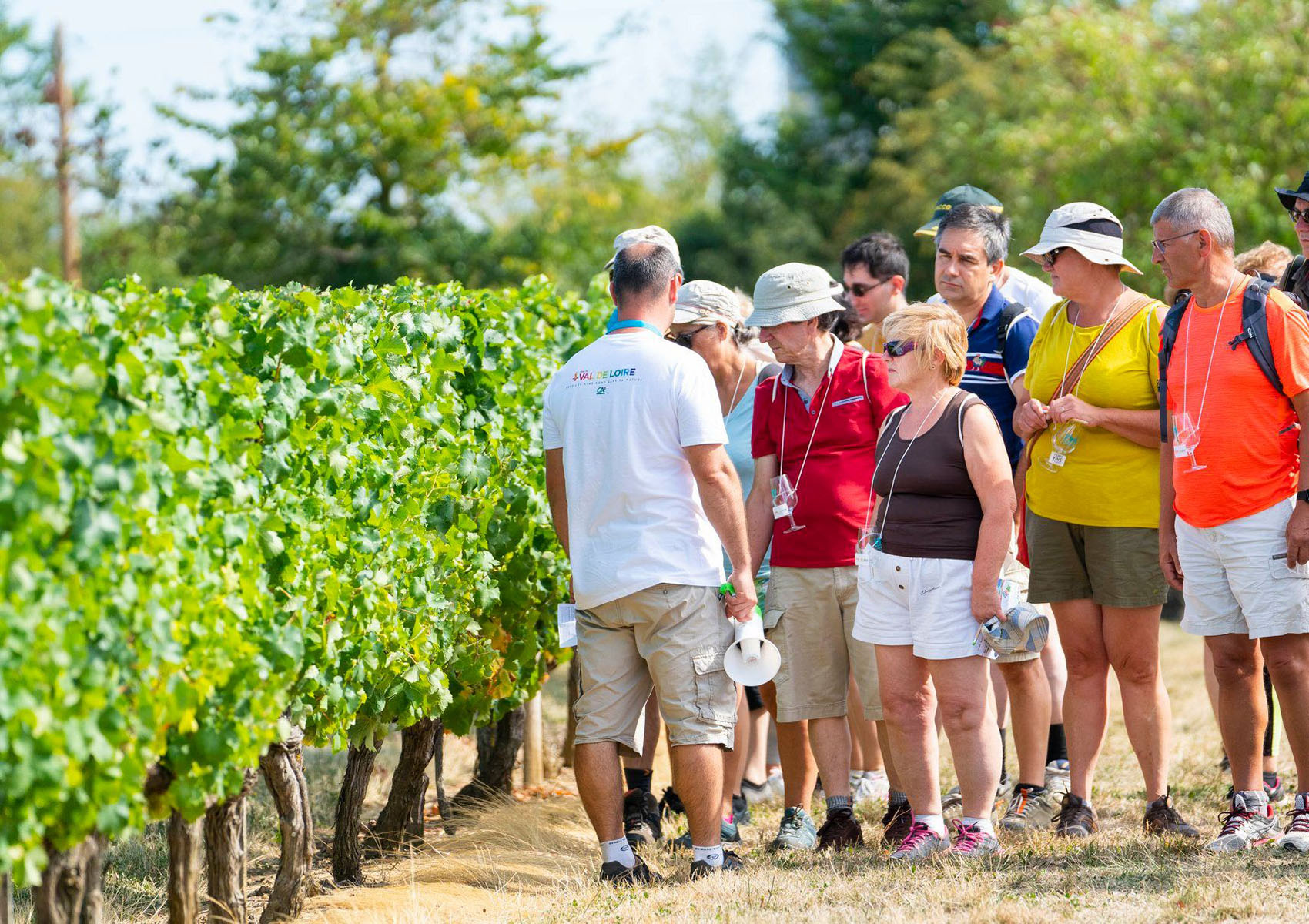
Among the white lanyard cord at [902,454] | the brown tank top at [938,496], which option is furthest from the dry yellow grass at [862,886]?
the white lanyard cord at [902,454]

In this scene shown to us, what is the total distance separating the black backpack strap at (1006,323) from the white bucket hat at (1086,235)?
561mm

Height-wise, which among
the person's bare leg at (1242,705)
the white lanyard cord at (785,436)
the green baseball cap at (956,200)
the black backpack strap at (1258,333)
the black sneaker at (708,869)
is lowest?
the black sneaker at (708,869)

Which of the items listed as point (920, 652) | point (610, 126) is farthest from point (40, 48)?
point (920, 652)

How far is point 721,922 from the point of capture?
4.36 m

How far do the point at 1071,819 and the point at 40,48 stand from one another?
114ft

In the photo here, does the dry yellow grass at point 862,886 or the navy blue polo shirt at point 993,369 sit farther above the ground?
the navy blue polo shirt at point 993,369

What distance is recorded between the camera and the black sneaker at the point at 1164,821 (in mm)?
5152

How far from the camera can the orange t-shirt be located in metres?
4.79

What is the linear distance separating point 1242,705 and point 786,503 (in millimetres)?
1802

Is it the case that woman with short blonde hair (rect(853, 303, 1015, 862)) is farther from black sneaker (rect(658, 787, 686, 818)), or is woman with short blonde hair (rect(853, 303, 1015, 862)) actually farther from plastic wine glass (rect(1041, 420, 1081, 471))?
black sneaker (rect(658, 787, 686, 818))

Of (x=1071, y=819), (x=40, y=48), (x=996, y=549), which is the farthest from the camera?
(x=40, y=48)

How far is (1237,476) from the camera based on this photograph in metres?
4.80

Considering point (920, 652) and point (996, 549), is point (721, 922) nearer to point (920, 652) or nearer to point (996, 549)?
point (920, 652)

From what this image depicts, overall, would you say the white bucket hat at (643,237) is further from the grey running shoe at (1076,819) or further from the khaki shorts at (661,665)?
the grey running shoe at (1076,819)
